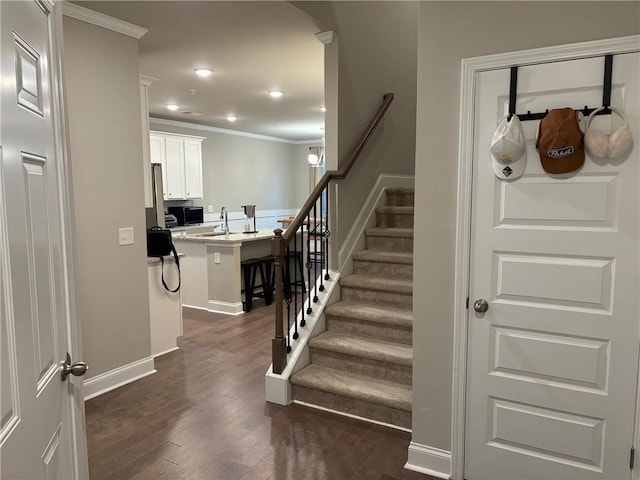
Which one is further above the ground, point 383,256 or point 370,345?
point 383,256

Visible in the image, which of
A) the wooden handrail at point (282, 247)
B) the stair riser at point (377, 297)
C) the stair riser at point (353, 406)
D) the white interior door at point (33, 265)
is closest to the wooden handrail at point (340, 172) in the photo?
the wooden handrail at point (282, 247)

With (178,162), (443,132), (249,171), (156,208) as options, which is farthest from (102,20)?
(249,171)

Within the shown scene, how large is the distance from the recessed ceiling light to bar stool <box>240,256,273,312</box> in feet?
7.17

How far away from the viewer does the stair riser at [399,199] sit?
4.46 metres

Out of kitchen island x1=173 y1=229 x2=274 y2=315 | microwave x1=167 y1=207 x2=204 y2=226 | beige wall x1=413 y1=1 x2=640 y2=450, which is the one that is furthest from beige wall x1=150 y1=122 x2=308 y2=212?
beige wall x1=413 y1=1 x2=640 y2=450

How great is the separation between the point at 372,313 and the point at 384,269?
508mm

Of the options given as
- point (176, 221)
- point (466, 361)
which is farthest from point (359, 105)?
point (176, 221)

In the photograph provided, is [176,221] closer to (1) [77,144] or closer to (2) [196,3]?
(1) [77,144]

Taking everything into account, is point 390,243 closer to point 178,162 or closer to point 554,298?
point 554,298

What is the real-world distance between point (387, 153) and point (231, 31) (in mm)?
1845

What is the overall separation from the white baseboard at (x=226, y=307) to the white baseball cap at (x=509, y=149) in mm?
3994

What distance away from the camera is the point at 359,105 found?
402 centimetres

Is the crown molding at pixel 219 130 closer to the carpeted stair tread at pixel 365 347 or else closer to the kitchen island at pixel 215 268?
the kitchen island at pixel 215 268

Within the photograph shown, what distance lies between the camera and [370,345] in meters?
3.23
